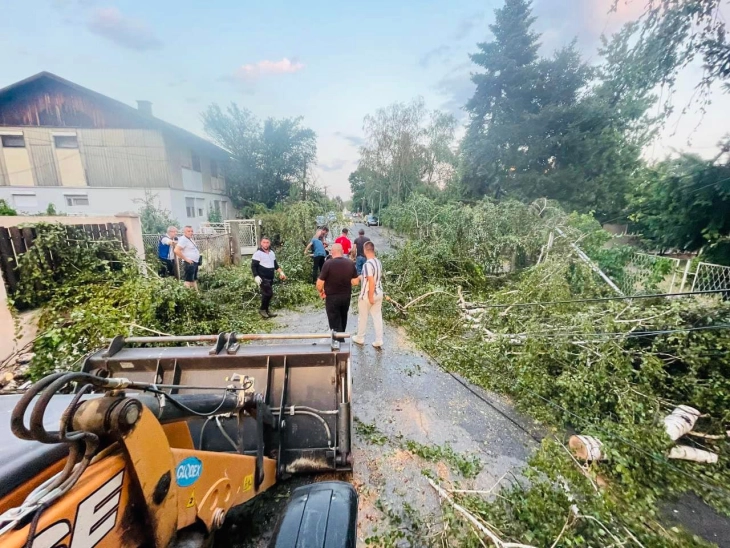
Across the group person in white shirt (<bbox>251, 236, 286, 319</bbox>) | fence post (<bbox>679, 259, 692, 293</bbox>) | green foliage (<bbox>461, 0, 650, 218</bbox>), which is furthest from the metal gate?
green foliage (<bbox>461, 0, 650, 218</bbox>)

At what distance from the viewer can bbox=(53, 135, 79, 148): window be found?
1689 cm

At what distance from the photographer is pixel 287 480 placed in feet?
9.00

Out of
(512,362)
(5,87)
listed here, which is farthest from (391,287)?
(5,87)

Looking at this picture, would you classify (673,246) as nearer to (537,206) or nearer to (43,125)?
(537,206)

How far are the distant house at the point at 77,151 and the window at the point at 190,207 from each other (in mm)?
1673

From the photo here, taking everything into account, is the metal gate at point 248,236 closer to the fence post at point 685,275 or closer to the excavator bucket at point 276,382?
the excavator bucket at point 276,382

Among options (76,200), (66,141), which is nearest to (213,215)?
(76,200)

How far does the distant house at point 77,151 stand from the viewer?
16.6 meters

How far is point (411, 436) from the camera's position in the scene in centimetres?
337

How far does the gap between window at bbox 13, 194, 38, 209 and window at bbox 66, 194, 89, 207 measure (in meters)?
1.77

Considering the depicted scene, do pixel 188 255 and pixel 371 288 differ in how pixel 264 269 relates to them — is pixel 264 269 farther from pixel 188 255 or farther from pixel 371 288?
pixel 371 288

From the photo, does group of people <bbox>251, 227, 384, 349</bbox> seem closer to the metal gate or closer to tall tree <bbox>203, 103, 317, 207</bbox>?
the metal gate

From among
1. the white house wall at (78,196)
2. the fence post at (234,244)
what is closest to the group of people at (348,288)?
the fence post at (234,244)

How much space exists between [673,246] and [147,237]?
1439 centimetres
